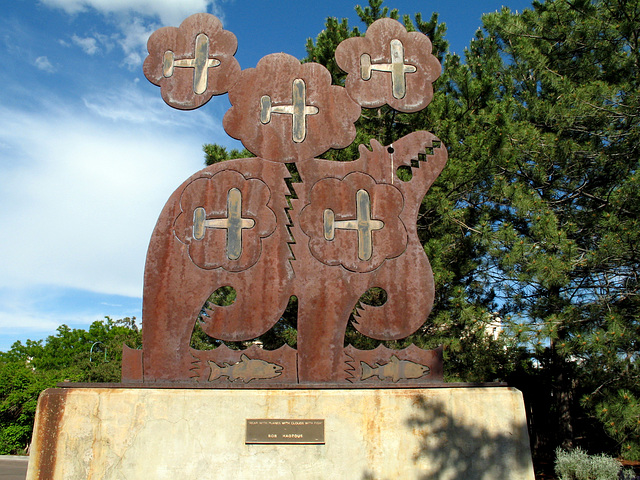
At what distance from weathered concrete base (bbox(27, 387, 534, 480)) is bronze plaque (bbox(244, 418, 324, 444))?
0.04 m

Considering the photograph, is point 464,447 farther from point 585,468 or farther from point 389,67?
point 585,468

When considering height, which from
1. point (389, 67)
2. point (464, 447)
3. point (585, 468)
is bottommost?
point (585, 468)

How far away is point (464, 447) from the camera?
4.00 meters

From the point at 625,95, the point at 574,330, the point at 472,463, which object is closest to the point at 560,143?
the point at 625,95

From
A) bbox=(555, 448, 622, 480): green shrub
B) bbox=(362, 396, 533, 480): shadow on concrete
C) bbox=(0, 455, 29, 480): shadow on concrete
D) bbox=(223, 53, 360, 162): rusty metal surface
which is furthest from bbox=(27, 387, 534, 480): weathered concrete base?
bbox=(0, 455, 29, 480): shadow on concrete

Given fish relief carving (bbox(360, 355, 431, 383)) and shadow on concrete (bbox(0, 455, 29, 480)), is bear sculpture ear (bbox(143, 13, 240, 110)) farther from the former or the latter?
shadow on concrete (bbox(0, 455, 29, 480))

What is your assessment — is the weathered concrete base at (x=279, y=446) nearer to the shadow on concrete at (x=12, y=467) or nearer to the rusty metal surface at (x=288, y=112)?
the rusty metal surface at (x=288, y=112)

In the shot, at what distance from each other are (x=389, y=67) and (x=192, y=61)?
6.64ft

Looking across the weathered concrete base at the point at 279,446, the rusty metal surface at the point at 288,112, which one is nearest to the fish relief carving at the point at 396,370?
the weathered concrete base at the point at 279,446

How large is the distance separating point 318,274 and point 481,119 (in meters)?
5.97

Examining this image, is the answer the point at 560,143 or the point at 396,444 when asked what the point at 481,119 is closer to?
the point at 560,143

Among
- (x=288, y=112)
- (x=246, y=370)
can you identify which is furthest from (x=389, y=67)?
(x=246, y=370)

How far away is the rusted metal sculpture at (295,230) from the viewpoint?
4.44m

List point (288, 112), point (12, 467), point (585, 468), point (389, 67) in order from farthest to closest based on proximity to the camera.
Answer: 1. point (12, 467)
2. point (585, 468)
3. point (389, 67)
4. point (288, 112)
